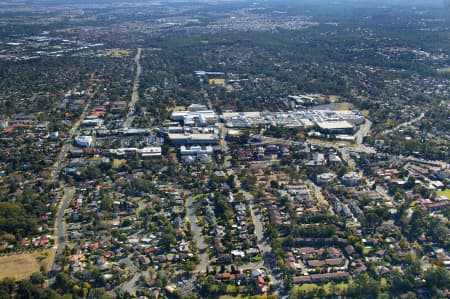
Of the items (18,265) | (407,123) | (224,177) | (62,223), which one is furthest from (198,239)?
(407,123)

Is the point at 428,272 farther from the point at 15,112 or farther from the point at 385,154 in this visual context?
the point at 15,112

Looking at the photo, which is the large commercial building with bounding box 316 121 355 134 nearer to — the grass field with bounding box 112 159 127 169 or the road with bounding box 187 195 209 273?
the road with bounding box 187 195 209 273

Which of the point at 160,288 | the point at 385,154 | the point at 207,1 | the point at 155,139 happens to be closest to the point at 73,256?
the point at 160,288

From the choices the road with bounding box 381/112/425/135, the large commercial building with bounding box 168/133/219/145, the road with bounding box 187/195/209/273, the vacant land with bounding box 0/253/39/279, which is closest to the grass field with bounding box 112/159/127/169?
the large commercial building with bounding box 168/133/219/145

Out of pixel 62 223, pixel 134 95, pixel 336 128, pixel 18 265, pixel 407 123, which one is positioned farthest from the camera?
pixel 134 95

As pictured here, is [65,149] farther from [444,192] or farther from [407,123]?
[407,123]
